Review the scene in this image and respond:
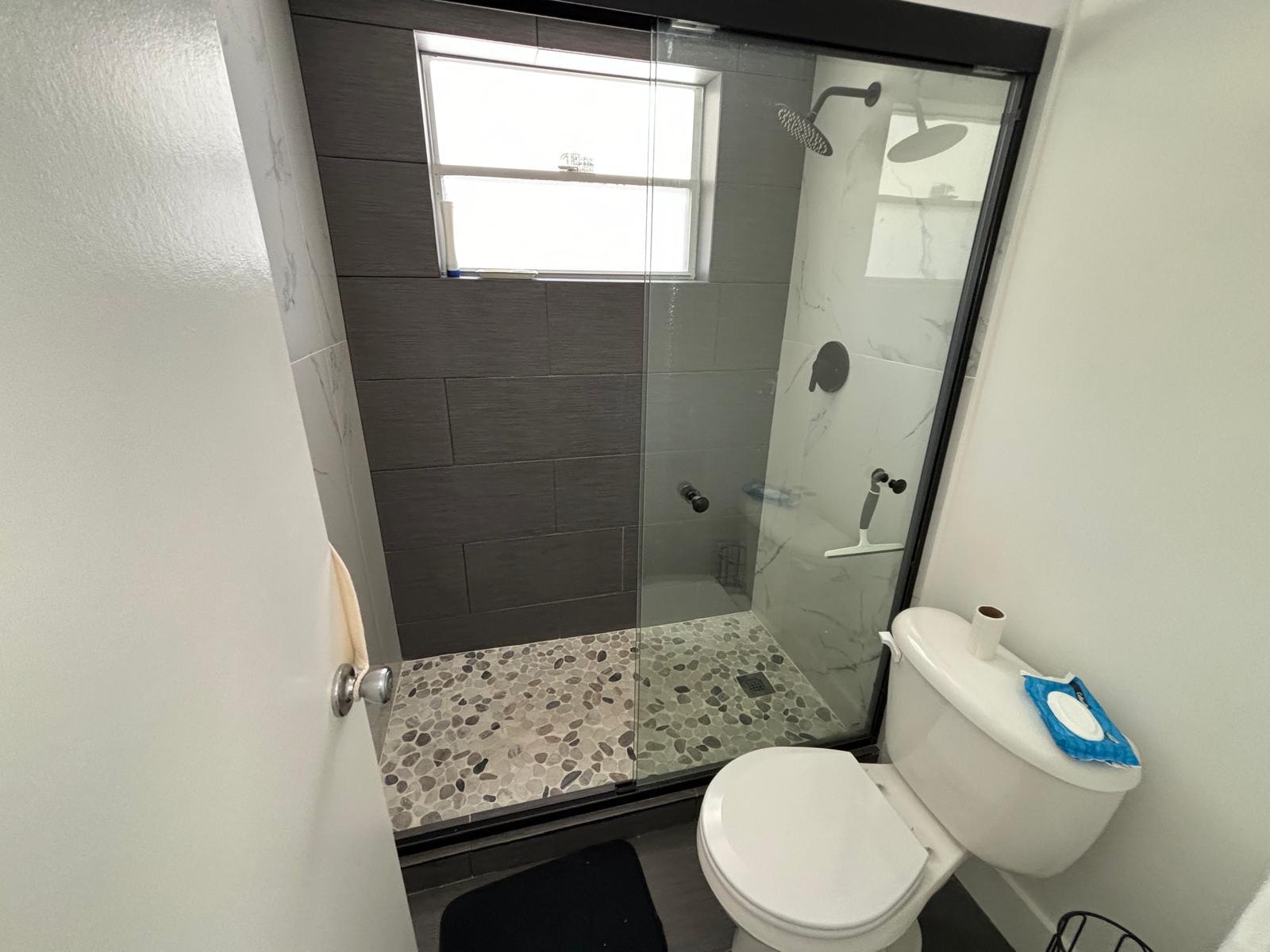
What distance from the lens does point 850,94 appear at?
127 centimetres

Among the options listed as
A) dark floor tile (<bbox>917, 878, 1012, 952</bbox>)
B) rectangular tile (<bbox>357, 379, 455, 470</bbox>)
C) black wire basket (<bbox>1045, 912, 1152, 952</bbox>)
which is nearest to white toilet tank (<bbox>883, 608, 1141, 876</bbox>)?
black wire basket (<bbox>1045, 912, 1152, 952</bbox>)

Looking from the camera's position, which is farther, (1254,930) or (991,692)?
(991,692)

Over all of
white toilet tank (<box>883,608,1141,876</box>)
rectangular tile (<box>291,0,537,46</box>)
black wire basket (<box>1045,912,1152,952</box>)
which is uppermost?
rectangular tile (<box>291,0,537,46</box>)

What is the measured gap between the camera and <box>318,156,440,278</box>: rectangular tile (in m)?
1.39

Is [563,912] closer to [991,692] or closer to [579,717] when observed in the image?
[579,717]

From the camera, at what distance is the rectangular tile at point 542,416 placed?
170 centimetres

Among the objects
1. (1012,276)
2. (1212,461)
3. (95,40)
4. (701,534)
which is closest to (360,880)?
(95,40)

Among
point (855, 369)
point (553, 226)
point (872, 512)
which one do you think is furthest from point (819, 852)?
point (553, 226)

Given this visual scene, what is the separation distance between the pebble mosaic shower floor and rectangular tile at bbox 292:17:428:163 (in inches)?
62.9

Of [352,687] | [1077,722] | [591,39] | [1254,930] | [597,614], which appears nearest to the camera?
[1254,930]

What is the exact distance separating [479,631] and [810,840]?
4.46 feet

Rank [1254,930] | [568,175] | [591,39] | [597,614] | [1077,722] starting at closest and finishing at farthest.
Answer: [1254,930] < [1077,722] < [591,39] < [568,175] < [597,614]

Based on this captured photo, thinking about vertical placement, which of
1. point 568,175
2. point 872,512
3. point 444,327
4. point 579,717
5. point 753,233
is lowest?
point 579,717

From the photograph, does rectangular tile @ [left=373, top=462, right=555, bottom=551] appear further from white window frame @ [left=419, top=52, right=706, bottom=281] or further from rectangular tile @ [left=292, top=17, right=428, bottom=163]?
rectangular tile @ [left=292, top=17, right=428, bottom=163]
